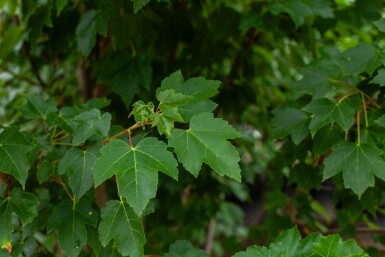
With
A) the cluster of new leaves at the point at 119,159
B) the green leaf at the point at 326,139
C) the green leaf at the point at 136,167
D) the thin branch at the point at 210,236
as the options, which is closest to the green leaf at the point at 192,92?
the cluster of new leaves at the point at 119,159

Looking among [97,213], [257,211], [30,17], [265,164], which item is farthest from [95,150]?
[257,211]

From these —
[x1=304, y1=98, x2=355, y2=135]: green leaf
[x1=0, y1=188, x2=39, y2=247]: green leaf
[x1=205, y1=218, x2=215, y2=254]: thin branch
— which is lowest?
[x1=205, y1=218, x2=215, y2=254]: thin branch

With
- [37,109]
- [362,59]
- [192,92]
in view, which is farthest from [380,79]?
[37,109]

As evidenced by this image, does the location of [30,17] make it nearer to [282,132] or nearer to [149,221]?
[282,132]

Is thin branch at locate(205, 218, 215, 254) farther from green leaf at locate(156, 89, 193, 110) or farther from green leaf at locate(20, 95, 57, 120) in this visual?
green leaf at locate(156, 89, 193, 110)

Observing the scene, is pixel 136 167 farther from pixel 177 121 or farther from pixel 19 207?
pixel 19 207

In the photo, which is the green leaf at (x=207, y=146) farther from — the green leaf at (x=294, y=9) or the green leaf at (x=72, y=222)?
the green leaf at (x=294, y=9)

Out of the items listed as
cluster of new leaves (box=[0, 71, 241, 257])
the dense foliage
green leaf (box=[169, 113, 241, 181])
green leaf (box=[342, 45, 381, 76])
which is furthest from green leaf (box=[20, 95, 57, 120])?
green leaf (box=[342, 45, 381, 76])
